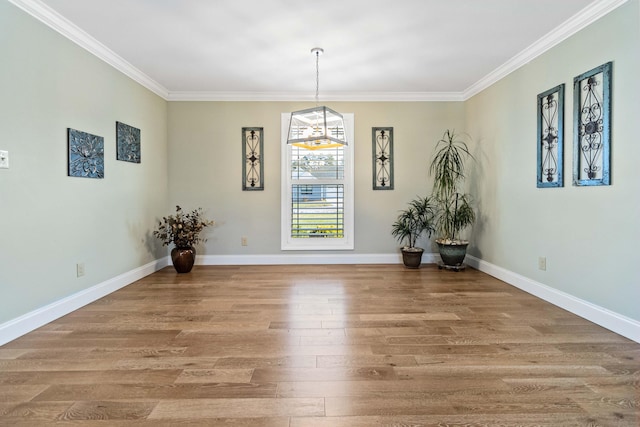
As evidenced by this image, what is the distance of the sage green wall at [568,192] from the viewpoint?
2439 millimetres

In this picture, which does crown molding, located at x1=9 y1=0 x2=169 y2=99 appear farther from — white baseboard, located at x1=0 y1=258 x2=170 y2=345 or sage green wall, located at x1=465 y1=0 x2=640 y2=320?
sage green wall, located at x1=465 y1=0 x2=640 y2=320

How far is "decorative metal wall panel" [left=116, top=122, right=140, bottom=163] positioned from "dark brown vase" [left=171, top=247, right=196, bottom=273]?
1.26m

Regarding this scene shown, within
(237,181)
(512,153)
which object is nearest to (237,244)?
(237,181)

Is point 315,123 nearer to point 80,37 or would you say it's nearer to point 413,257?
point 80,37

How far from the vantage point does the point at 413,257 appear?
4699 mm

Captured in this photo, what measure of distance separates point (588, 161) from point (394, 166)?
2.54 meters

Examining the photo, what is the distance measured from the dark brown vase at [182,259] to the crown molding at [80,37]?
2.20 metres

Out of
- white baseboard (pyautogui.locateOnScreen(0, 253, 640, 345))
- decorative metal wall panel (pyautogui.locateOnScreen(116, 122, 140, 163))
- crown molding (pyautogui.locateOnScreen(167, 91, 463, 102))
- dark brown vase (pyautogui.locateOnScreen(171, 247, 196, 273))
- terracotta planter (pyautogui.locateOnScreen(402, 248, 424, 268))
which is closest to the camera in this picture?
white baseboard (pyautogui.locateOnScreen(0, 253, 640, 345))

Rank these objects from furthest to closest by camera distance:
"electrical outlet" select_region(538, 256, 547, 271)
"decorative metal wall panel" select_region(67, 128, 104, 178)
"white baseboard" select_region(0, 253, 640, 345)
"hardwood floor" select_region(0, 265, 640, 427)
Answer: "electrical outlet" select_region(538, 256, 547, 271) < "decorative metal wall panel" select_region(67, 128, 104, 178) < "white baseboard" select_region(0, 253, 640, 345) < "hardwood floor" select_region(0, 265, 640, 427)

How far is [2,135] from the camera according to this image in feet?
7.74

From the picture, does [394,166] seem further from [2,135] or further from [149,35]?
[2,135]

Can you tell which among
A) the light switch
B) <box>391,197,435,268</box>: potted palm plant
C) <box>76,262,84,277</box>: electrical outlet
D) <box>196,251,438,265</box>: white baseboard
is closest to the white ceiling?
the light switch

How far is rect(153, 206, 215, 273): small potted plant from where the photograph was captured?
4.46 metres

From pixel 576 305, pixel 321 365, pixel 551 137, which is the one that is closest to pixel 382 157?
pixel 551 137
